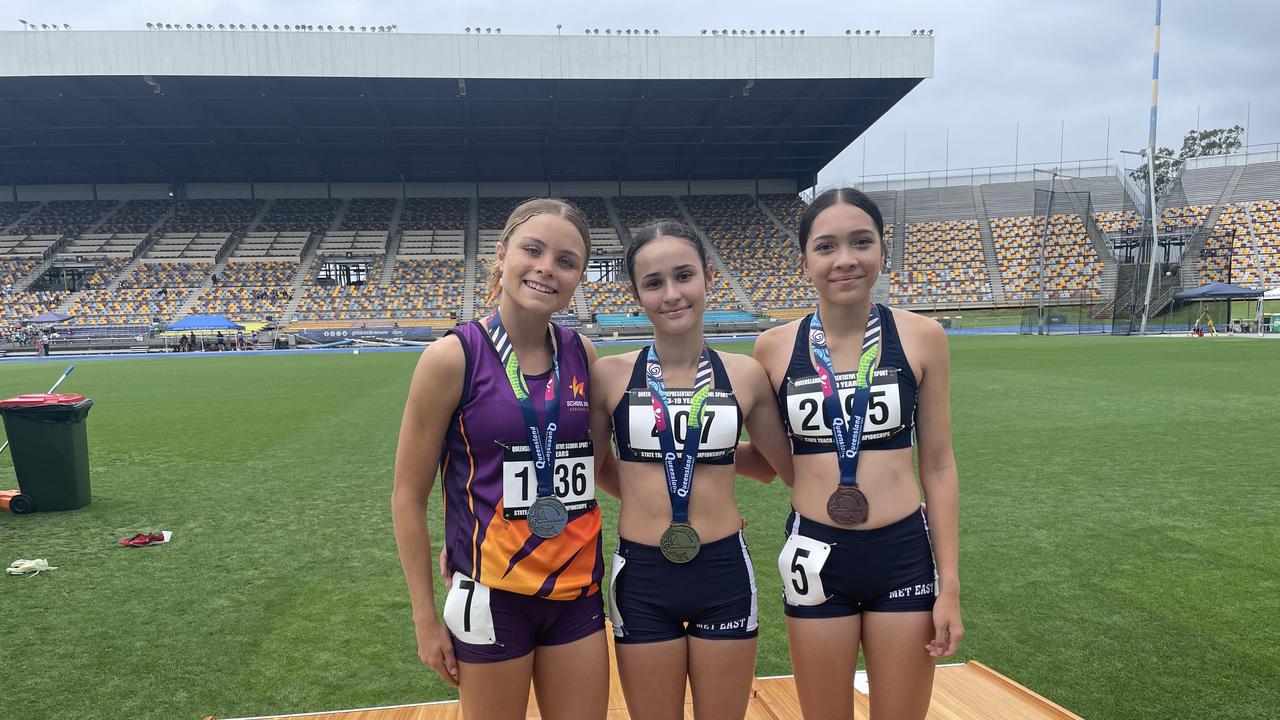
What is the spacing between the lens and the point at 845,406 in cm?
240

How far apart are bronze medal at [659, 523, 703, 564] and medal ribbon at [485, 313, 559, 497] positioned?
41 cm

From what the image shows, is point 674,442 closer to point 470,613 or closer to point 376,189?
point 470,613

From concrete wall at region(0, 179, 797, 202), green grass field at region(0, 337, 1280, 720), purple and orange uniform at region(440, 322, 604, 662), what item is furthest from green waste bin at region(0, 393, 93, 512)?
concrete wall at region(0, 179, 797, 202)

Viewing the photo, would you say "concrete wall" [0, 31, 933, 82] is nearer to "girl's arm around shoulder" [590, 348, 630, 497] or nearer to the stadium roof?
the stadium roof

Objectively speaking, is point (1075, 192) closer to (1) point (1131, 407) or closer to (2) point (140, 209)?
(1) point (1131, 407)

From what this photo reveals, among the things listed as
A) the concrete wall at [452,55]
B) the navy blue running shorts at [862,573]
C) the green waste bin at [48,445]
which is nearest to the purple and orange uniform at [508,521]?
the navy blue running shorts at [862,573]

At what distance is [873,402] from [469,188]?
5525 cm

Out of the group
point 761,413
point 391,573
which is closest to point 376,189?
point 391,573

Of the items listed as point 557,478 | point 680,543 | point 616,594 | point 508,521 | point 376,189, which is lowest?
point 616,594

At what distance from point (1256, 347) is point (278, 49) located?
141 ft

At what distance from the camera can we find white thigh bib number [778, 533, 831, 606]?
2.31 meters

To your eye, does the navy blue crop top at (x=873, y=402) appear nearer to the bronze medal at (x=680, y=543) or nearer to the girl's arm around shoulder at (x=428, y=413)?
the bronze medal at (x=680, y=543)

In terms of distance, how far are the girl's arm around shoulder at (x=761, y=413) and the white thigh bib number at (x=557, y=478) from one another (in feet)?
1.92

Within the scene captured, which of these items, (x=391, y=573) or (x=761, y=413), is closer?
(x=761, y=413)
